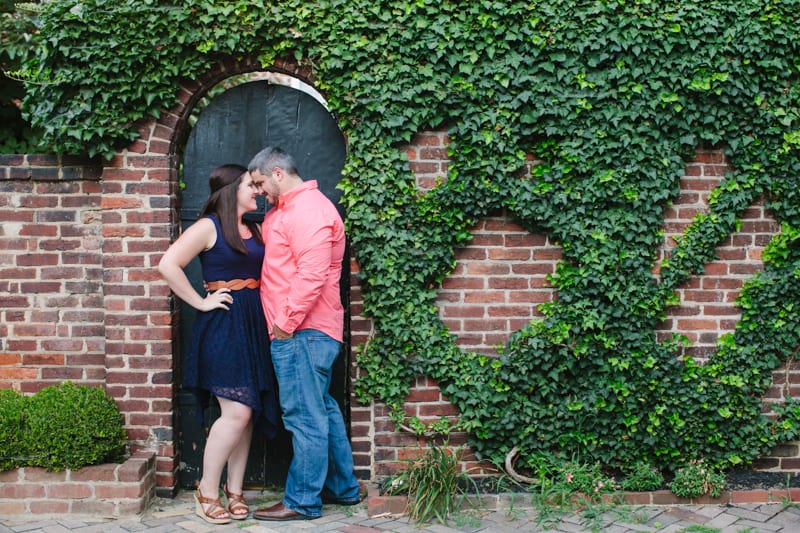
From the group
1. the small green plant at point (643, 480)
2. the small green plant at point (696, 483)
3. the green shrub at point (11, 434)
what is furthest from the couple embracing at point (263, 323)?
the small green plant at point (696, 483)

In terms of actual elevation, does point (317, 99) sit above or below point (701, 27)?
below

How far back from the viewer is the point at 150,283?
14.4ft

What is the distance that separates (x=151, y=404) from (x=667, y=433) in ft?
10.7

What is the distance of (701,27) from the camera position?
14.3ft

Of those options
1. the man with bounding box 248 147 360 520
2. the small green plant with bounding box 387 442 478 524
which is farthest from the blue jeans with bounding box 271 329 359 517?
the small green plant with bounding box 387 442 478 524

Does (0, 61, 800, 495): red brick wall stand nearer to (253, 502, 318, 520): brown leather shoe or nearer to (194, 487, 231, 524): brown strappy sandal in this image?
(194, 487, 231, 524): brown strappy sandal

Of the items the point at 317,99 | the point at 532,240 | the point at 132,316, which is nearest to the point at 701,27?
the point at 532,240

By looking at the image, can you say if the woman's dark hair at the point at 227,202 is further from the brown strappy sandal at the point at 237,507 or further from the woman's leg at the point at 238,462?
the brown strappy sandal at the point at 237,507

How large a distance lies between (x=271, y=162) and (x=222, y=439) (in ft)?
5.31

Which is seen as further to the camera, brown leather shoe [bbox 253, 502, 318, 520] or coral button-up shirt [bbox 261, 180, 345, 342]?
brown leather shoe [bbox 253, 502, 318, 520]

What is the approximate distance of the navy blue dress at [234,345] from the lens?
4039 mm

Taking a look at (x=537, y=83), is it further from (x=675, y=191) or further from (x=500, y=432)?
(x=500, y=432)

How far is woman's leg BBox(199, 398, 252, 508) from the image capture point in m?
4.05

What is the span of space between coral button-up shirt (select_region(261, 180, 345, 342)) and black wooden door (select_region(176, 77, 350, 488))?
511 mm
